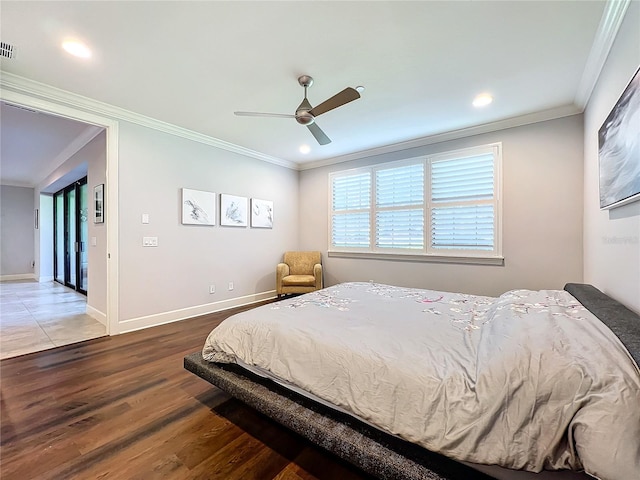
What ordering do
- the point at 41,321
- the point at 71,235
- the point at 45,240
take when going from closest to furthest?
the point at 41,321, the point at 71,235, the point at 45,240

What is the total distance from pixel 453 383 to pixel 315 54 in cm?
245

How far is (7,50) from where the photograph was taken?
221cm

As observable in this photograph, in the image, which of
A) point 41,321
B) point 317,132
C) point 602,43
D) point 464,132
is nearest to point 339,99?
point 317,132

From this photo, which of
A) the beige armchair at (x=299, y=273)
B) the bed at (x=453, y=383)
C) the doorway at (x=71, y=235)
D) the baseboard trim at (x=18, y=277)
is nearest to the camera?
the bed at (x=453, y=383)

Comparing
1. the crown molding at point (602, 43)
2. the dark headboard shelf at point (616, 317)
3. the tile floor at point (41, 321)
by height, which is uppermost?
the crown molding at point (602, 43)

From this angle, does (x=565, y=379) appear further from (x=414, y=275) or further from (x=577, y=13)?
(x=414, y=275)

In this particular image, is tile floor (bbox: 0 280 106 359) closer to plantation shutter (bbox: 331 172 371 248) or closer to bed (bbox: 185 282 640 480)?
bed (bbox: 185 282 640 480)

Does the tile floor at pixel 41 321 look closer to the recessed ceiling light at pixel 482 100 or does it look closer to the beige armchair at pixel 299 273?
the beige armchair at pixel 299 273

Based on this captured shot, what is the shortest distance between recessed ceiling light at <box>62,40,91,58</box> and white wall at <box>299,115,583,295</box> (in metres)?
4.03

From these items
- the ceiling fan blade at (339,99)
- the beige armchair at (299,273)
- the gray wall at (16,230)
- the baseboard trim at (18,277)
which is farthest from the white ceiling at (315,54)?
the baseboard trim at (18,277)

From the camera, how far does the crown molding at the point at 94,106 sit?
8.57 feet

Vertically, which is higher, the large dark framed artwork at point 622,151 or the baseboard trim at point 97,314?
the large dark framed artwork at point 622,151

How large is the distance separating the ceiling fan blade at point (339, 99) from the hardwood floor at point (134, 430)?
2419mm

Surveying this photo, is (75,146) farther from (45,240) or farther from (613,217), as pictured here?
(613,217)
